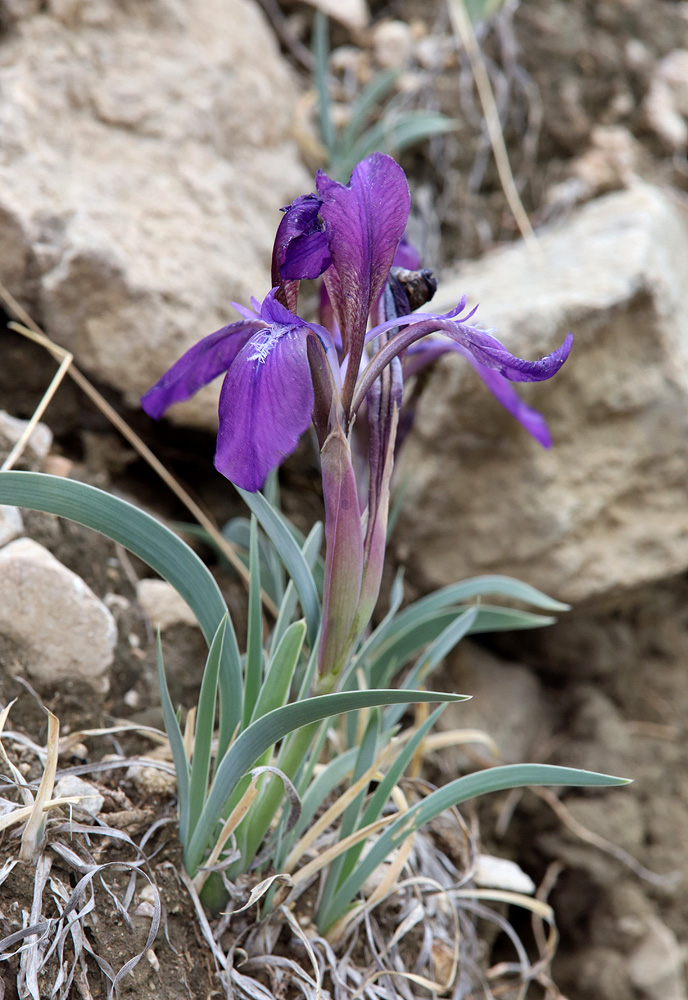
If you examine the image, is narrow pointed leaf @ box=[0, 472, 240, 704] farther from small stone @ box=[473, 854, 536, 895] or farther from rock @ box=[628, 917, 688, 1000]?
rock @ box=[628, 917, 688, 1000]

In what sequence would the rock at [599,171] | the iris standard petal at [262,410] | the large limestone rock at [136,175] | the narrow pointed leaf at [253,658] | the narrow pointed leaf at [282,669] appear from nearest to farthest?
the iris standard petal at [262,410], the narrow pointed leaf at [282,669], the narrow pointed leaf at [253,658], the large limestone rock at [136,175], the rock at [599,171]

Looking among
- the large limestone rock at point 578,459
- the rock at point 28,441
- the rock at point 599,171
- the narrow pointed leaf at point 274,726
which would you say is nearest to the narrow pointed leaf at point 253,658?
the narrow pointed leaf at point 274,726

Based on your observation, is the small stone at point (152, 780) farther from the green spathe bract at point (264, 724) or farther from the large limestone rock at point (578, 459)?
the large limestone rock at point (578, 459)

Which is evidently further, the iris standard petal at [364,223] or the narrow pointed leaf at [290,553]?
the narrow pointed leaf at [290,553]

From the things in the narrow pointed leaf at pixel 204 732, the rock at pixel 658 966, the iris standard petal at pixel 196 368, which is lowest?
the rock at pixel 658 966

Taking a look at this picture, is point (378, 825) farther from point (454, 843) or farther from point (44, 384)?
point (44, 384)

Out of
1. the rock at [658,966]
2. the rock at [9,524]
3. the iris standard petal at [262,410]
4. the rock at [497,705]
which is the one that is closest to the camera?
the iris standard petal at [262,410]

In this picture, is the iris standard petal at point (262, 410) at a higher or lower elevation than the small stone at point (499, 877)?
higher

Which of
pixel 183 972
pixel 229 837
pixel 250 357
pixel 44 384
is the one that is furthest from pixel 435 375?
pixel 183 972

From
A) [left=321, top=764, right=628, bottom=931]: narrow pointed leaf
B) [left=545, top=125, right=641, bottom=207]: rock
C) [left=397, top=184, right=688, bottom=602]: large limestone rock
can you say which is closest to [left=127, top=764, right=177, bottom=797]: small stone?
[left=321, top=764, right=628, bottom=931]: narrow pointed leaf
